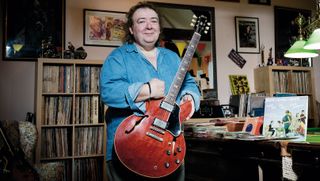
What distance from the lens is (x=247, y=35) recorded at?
4.05m

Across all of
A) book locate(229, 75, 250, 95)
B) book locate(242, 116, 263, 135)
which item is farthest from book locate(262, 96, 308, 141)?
book locate(229, 75, 250, 95)

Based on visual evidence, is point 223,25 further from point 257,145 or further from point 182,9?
point 257,145

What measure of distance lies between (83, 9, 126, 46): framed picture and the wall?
0.05 m

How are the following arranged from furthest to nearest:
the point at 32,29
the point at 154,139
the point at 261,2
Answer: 1. the point at 261,2
2. the point at 32,29
3. the point at 154,139

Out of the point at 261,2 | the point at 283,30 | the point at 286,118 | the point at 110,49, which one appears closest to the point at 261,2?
the point at 261,2

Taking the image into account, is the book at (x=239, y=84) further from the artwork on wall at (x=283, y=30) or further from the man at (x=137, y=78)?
the man at (x=137, y=78)

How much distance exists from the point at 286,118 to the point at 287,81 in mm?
2330

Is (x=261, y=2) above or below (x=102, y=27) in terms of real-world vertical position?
above

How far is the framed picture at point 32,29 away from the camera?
10.5 ft

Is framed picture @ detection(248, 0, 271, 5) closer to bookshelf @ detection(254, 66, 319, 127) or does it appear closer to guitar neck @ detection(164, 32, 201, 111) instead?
bookshelf @ detection(254, 66, 319, 127)

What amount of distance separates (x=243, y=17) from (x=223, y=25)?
31cm

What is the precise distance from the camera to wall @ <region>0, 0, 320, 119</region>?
3.20m

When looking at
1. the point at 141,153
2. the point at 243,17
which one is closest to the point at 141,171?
the point at 141,153

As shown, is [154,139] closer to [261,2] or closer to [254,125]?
[254,125]
